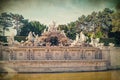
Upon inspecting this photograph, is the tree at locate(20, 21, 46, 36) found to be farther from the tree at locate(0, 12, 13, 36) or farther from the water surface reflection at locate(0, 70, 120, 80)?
the water surface reflection at locate(0, 70, 120, 80)

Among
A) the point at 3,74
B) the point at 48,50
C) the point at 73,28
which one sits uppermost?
the point at 73,28

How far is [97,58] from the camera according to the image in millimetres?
7020

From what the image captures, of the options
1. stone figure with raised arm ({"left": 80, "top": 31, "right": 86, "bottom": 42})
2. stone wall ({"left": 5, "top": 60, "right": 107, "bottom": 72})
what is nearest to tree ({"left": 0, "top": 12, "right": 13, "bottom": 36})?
stone wall ({"left": 5, "top": 60, "right": 107, "bottom": 72})

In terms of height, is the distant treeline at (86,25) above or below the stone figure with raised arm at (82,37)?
above

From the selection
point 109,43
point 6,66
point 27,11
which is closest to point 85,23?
point 109,43

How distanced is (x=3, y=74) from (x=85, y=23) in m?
2.07

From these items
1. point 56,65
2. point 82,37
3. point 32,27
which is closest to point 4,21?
point 32,27

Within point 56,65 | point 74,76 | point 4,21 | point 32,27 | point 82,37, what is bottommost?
point 74,76

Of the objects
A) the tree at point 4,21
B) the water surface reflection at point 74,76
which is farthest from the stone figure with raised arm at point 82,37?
the tree at point 4,21

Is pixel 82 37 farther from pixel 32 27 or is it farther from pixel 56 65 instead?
pixel 32 27

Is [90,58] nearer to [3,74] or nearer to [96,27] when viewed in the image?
[96,27]

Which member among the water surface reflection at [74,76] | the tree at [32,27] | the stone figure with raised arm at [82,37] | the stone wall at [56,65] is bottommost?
the water surface reflection at [74,76]

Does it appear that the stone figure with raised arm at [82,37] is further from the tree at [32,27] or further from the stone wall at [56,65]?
the tree at [32,27]

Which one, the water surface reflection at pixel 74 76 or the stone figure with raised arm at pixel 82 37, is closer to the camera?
the water surface reflection at pixel 74 76
